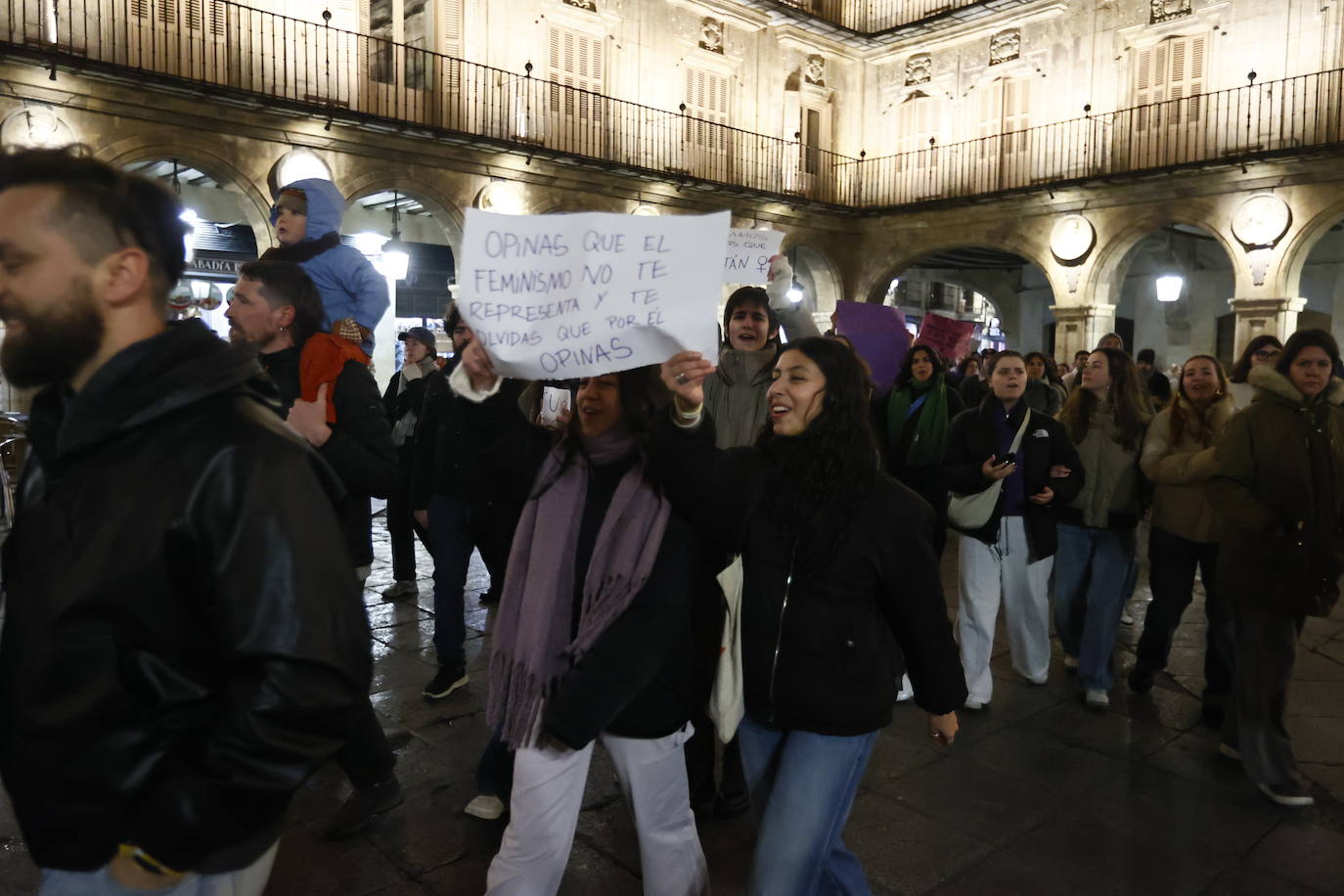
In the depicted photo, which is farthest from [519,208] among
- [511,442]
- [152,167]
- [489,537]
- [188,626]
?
[188,626]

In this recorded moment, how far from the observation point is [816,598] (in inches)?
88.3

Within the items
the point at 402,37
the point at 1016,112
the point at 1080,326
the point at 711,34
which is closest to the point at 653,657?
the point at 402,37

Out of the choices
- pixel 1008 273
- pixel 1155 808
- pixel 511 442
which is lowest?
pixel 1155 808

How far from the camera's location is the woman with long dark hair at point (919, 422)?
5.57m

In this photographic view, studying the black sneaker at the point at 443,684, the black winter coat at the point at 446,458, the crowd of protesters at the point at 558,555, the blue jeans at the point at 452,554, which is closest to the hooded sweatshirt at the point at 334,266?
the crowd of protesters at the point at 558,555

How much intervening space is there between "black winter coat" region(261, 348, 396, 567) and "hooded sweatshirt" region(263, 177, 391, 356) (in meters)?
0.97

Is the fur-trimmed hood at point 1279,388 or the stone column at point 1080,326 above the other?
the stone column at point 1080,326

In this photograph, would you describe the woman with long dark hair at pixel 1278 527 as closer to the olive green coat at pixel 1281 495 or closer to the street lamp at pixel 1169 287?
the olive green coat at pixel 1281 495

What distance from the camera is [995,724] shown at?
428 centimetres

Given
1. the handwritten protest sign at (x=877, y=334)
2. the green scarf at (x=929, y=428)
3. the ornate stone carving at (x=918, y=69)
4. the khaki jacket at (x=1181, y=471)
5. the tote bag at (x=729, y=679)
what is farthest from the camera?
the ornate stone carving at (x=918, y=69)

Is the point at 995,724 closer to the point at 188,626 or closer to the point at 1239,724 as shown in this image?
the point at 1239,724

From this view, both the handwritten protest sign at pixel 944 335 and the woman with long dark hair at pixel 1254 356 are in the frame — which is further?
the handwritten protest sign at pixel 944 335

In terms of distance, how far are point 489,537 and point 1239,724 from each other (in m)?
3.13

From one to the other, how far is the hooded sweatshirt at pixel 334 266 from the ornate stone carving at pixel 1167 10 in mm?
17195
